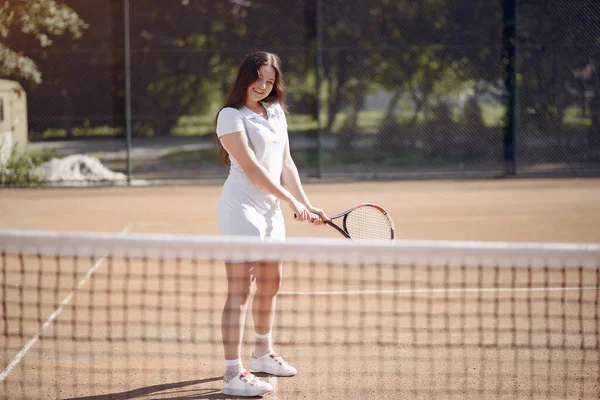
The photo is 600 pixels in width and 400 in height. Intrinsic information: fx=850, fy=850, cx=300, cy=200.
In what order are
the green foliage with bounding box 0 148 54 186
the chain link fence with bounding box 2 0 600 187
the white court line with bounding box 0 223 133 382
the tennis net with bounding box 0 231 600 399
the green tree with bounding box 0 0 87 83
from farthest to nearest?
1. the chain link fence with bounding box 2 0 600 187
2. the green foliage with bounding box 0 148 54 186
3. the green tree with bounding box 0 0 87 83
4. the white court line with bounding box 0 223 133 382
5. the tennis net with bounding box 0 231 600 399

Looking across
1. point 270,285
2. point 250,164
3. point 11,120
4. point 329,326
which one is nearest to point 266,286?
point 270,285

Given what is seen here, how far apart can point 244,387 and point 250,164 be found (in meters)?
1.04

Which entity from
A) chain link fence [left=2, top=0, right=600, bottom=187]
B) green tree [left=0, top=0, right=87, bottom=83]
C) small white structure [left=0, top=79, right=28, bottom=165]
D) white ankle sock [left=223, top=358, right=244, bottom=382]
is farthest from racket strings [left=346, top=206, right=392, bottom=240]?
small white structure [left=0, top=79, right=28, bottom=165]

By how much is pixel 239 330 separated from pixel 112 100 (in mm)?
15863

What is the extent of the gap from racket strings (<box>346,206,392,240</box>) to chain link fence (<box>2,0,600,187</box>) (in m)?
8.32

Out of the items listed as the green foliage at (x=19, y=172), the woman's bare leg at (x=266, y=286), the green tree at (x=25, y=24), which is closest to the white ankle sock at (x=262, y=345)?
the woman's bare leg at (x=266, y=286)

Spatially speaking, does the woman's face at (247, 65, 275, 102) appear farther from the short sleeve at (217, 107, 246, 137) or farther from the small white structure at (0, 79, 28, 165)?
the small white structure at (0, 79, 28, 165)

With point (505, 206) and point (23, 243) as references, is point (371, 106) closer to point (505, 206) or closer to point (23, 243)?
point (505, 206)

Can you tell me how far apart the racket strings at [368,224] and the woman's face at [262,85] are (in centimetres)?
93

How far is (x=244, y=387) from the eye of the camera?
3975mm

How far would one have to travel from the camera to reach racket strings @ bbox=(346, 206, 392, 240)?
4598 mm

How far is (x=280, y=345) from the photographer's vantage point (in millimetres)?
4848

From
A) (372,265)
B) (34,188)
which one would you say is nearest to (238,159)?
(372,265)

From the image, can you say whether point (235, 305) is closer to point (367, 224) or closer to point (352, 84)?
point (367, 224)
